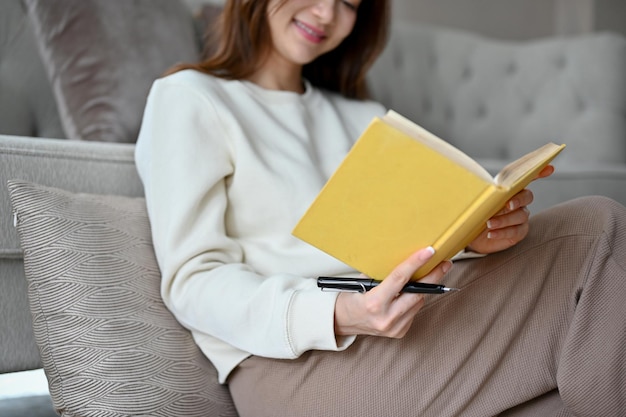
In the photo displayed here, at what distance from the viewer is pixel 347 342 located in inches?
38.5

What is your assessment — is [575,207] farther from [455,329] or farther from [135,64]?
[135,64]

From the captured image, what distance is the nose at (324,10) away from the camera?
133 cm

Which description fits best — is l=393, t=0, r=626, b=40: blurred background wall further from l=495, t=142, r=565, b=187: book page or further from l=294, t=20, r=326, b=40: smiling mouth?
l=495, t=142, r=565, b=187: book page

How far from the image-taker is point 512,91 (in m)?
2.51

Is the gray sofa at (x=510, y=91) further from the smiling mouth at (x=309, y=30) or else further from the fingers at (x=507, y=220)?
the fingers at (x=507, y=220)

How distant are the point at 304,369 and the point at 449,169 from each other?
0.40 metres

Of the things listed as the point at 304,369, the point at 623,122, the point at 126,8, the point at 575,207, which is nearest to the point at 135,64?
the point at 126,8

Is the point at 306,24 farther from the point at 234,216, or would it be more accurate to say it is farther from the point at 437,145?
the point at 437,145

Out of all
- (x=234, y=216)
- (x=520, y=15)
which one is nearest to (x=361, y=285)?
(x=234, y=216)

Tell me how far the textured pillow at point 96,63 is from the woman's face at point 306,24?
342 mm

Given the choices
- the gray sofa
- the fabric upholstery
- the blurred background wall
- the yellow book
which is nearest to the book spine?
the yellow book

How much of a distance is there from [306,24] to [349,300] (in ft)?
2.00

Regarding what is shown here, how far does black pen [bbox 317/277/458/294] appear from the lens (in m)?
0.86

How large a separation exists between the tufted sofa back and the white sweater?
3.93 feet
